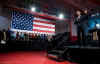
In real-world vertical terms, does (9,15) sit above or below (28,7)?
below

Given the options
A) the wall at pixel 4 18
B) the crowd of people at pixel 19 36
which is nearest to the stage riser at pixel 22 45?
the crowd of people at pixel 19 36

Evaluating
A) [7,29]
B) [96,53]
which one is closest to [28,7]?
[7,29]

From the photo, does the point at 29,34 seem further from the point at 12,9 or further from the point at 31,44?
the point at 12,9

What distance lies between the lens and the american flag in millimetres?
6359

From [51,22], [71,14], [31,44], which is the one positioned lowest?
[31,44]

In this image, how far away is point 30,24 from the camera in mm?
7004

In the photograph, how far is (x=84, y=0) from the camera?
17.5 ft

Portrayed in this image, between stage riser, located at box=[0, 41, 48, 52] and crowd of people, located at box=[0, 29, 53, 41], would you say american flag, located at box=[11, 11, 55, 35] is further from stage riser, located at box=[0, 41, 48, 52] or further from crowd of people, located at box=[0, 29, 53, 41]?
stage riser, located at box=[0, 41, 48, 52]

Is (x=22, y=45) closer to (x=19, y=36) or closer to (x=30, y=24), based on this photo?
(x=19, y=36)

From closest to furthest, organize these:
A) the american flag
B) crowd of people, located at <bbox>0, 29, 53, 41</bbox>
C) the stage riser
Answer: crowd of people, located at <bbox>0, 29, 53, 41</bbox> → the stage riser → the american flag

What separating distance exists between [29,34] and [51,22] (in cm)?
264

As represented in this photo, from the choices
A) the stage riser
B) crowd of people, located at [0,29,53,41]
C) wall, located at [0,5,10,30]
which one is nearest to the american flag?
crowd of people, located at [0,29,53,41]

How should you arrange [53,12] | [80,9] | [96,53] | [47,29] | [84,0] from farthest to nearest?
[47,29], [53,12], [80,9], [84,0], [96,53]

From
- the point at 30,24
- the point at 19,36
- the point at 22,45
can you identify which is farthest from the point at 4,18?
the point at 22,45
